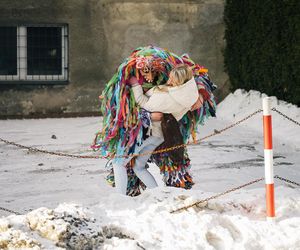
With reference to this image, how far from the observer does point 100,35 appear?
16016 millimetres

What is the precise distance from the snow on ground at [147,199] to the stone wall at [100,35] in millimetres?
1377

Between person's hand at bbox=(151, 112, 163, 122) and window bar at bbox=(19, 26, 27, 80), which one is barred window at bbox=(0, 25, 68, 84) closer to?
window bar at bbox=(19, 26, 27, 80)

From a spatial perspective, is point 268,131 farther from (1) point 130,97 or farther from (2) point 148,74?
(1) point 130,97

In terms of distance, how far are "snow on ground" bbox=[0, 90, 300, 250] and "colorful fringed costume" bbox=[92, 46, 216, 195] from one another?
0.55 m

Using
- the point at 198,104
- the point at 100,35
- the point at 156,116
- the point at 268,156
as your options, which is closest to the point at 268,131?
the point at 268,156

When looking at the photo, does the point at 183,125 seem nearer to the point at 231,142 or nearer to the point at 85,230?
the point at 85,230

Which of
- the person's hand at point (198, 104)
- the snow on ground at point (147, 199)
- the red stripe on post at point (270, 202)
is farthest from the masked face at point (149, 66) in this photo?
the red stripe on post at point (270, 202)

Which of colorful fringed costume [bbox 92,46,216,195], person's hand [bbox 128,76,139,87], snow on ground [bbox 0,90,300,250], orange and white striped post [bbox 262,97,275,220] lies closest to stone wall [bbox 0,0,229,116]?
snow on ground [bbox 0,90,300,250]

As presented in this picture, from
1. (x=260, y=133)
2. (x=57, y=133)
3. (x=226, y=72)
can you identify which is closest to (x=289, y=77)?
(x=260, y=133)

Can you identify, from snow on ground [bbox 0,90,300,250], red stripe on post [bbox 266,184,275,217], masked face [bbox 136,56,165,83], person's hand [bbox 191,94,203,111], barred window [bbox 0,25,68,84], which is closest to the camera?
snow on ground [bbox 0,90,300,250]

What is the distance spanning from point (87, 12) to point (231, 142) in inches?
208

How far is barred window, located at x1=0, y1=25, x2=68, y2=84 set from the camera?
1555 centimetres

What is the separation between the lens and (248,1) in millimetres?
15461

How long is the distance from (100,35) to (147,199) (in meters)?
9.95
